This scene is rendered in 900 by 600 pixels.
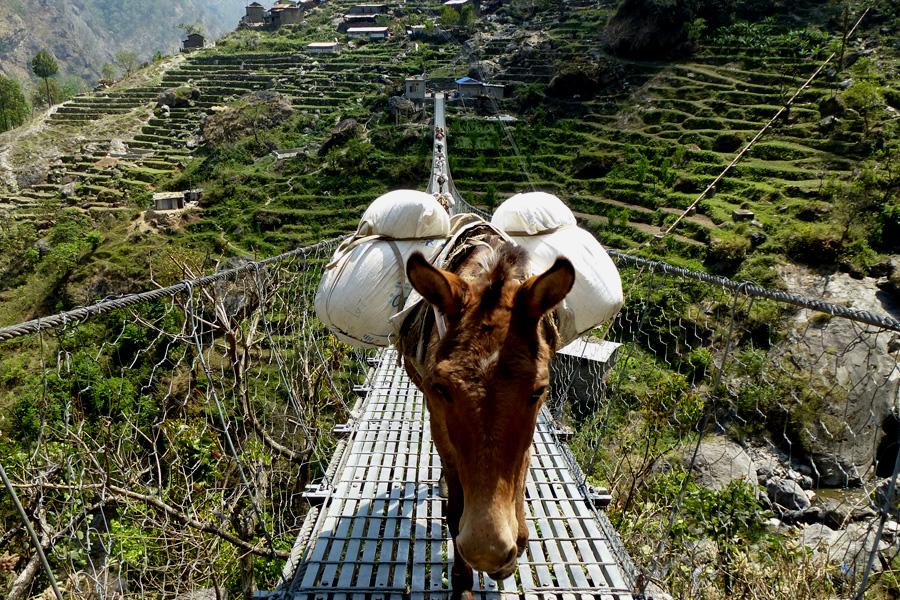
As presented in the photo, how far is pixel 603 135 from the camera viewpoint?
25.6 meters

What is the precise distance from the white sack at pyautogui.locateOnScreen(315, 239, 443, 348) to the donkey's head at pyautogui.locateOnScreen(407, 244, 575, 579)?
71cm

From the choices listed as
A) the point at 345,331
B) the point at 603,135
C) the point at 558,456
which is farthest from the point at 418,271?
the point at 603,135

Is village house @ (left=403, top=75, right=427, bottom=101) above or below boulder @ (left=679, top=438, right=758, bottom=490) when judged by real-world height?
above

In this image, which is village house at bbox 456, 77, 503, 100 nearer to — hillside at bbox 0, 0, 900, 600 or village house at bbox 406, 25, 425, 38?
hillside at bbox 0, 0, 900, 600

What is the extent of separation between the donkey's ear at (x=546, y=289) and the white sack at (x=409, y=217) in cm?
96

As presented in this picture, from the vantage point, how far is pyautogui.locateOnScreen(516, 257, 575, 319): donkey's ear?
3.83ft

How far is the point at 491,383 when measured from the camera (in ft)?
3.91

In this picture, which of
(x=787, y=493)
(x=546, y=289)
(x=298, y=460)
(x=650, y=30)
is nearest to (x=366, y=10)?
(x=650, y=30)

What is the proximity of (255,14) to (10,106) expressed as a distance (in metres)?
30.7

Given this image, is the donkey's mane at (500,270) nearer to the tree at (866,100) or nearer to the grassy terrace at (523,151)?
the grassy terrace at (523,151)

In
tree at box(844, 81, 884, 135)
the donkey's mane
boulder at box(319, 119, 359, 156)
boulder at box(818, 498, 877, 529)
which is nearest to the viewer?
the donkey's mane

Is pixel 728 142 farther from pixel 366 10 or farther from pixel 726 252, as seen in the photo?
pixel 366 10

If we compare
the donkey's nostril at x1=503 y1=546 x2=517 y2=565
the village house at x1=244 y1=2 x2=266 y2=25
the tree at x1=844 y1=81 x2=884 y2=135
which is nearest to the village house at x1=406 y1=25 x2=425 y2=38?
the village house at x1=244 y1=2 x2=266 y2=25

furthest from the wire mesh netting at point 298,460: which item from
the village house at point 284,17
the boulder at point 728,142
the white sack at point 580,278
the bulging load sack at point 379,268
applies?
the village house at point 284,17
